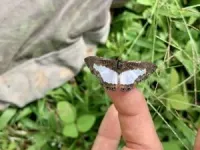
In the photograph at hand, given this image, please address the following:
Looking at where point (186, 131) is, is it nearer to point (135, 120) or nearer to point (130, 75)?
point (135, 120)

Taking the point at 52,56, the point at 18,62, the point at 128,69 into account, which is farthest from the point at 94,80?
the point at 128,69

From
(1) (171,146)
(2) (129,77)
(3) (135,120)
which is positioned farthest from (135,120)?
(1) (171,146)

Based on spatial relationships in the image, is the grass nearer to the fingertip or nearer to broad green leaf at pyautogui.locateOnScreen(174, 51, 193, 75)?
broad green leaf at pyautogui.locateOnScreen(174, 51, 193, 75)

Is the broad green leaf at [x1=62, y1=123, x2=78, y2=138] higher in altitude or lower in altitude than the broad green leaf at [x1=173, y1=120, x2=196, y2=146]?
higher

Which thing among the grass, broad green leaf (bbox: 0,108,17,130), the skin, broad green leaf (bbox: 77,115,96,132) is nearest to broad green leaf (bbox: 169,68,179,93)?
the grass

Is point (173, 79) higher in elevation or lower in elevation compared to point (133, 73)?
lower

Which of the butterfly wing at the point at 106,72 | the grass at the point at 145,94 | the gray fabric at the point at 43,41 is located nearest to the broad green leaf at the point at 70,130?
the grass at the point at 145,94

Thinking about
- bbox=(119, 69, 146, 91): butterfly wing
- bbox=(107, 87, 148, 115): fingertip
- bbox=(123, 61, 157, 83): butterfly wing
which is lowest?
bbox=(107, 87, 148, 115): fingertip

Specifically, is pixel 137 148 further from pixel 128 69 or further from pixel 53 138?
pixel 53 138

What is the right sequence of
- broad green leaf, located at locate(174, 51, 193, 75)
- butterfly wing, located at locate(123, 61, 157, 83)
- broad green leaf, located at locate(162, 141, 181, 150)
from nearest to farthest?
butterfly wing, located at locate(123, 61, 157, 83) → broad green leaf, located at locate(162, 141, 181, 150) → broad green leaf, located at locate(174, 51, 193, 75)
